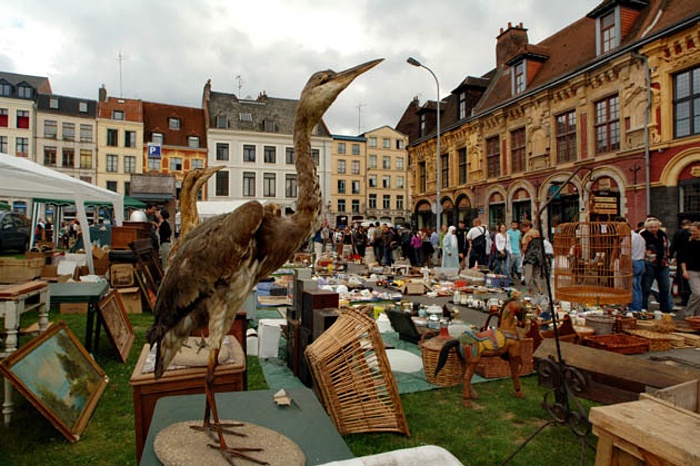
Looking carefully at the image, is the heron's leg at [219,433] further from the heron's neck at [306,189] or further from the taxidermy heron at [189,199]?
the taxidermy heron at [189,199]

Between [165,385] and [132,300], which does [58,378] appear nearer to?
[165,385]

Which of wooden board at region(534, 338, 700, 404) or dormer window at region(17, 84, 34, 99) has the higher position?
dormer window at region(17, 84, 34, 99)

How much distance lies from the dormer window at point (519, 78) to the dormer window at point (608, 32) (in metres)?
4.02

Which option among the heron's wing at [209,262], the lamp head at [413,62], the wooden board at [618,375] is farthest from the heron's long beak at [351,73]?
the lamp head at [413,62]

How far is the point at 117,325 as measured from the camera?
5656 millimetres

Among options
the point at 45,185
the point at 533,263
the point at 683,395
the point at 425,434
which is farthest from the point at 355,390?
the point at 45,185

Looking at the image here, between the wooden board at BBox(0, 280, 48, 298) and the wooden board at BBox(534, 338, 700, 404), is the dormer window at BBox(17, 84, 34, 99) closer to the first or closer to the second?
the wooden board at BBox(0, 280, 48, 298)

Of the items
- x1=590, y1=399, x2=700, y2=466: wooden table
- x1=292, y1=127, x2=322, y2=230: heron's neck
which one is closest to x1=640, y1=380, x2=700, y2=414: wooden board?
x1=590, y1=399, x2=700, y2=466: wooden table

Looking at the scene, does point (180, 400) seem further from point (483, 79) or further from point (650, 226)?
point (483, 79)

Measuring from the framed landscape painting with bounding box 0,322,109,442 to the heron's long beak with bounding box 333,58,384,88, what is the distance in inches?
131

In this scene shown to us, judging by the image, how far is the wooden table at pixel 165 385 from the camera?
2.88 meters

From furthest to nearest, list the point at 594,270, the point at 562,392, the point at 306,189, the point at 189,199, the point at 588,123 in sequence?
the point at 588,123, the point at 594,270, the point at 189,199, the point at 562,392, the point at 306,189

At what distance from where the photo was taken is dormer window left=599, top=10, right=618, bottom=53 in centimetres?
1645

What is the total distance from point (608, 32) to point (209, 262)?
2006 centimetres
